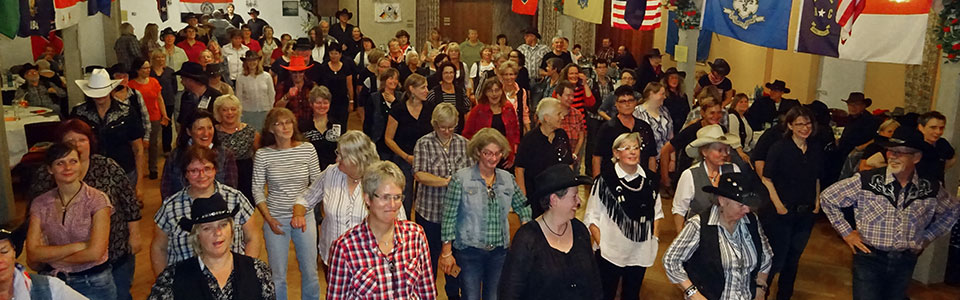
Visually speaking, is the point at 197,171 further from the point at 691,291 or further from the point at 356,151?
the point at 691,291

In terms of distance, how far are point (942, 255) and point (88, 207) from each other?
637cm

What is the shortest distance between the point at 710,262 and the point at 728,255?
10cm

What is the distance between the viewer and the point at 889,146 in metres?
5.40

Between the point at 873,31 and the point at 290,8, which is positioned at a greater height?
the point at 290,8

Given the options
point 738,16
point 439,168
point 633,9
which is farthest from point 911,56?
point 633,9

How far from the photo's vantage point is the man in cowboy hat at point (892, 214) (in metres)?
5.38

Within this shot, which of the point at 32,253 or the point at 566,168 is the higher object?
the point at 566,168

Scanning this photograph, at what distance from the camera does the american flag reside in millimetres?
6691

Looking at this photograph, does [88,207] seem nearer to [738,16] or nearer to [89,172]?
[89,172]

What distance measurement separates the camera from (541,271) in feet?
13.3

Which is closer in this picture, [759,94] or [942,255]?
[942,255]

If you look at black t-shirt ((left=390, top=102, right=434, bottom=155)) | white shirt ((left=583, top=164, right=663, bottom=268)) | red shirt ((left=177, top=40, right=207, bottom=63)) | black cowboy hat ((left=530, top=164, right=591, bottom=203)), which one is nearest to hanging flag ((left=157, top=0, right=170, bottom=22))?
red shirt ((left=177, top=40, right=207, bottom=63))

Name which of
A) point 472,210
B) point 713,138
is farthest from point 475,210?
point 713,138

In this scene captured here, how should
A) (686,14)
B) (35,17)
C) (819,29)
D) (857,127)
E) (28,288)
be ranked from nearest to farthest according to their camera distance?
(28,288) → (819,29) → (35,17) → (857,127) → (686,14)
